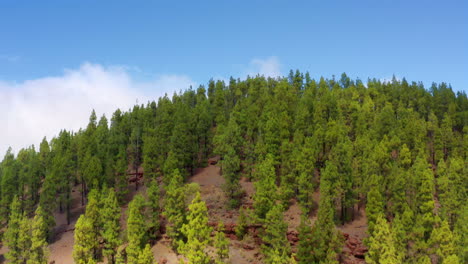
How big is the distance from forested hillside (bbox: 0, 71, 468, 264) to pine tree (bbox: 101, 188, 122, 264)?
0.23 m

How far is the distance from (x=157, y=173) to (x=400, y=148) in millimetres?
53496

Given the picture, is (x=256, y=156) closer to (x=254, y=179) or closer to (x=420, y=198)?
(x=254, y=179)

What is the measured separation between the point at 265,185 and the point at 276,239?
35.5 feet

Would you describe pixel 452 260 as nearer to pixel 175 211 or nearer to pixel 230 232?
pixel 230 232

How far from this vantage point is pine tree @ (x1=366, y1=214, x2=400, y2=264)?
48.8 metres

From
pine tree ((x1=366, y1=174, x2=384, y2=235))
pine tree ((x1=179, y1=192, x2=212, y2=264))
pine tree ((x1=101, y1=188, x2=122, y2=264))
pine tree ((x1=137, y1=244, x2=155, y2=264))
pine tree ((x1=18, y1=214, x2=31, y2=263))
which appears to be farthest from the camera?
pine tree ((x1=18, y1=214, x2=31, y2=263))

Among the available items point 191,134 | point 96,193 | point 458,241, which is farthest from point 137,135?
point 458,241

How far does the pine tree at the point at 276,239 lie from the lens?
168ft

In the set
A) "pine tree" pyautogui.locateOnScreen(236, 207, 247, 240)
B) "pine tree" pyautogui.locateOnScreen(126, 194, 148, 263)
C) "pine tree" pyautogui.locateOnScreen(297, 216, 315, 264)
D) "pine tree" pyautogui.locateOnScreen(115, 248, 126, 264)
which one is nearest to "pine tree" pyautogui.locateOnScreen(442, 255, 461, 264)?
"pine tree" pyautogui.locateOnScreen(297, 216, 315, 264)

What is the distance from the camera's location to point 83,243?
5878cm

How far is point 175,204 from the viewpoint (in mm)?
60656

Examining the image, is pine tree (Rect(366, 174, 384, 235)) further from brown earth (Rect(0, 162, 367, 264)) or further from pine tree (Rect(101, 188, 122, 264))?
pine tree (Rect(101, 188, 122, 264))

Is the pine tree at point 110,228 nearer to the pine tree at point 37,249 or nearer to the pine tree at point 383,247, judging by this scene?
the pine tree at point 37,249

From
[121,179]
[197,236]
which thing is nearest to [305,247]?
[197,236]
